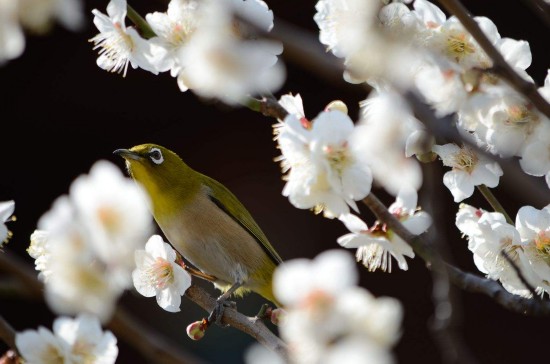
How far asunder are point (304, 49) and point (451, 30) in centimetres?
62

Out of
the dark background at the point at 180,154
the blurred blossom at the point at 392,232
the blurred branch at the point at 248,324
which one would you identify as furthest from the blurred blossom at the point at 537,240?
the dark background at the point at 180,154

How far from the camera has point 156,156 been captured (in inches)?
104

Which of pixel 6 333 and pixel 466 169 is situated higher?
pixel 466 169

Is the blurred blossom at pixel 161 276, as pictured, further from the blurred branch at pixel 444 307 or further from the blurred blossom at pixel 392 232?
the blurred branch at pixel 444 307

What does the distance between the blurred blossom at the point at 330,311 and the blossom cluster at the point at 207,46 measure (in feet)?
0.82

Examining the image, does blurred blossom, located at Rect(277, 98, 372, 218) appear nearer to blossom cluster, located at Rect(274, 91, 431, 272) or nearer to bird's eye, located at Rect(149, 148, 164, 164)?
blossom cluster, located at Rect(274, 91, 431, 272)

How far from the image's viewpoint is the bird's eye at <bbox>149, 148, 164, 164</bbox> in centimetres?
261

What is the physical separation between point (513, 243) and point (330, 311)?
646 millimetres

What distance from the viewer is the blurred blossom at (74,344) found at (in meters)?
1.07

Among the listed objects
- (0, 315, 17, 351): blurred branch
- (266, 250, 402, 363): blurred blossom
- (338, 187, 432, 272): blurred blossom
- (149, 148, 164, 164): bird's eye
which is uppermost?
(266, 250, 402, 363): blurred blossom

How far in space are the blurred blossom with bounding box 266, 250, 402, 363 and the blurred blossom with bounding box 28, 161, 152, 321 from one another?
171mm

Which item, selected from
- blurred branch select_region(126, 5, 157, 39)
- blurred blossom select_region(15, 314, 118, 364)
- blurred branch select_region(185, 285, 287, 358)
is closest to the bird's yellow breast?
blurred branch select_region(185, 285, 287, 358)

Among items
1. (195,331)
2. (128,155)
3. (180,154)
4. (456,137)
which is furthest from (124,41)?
(180,154)

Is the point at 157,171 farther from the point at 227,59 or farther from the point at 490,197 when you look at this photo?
the point at 227,59
